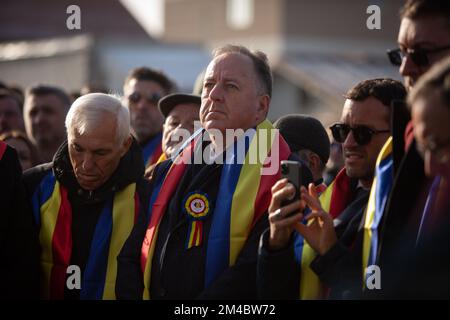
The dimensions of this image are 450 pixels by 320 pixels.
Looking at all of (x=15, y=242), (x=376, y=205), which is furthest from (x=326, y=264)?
(x=15, y=242)

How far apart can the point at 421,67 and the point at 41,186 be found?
2111 mm

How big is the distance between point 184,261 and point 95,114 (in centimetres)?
94

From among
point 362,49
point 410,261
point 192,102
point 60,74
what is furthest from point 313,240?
point 362,49

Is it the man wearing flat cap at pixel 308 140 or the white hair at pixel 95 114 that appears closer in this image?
the white hair at pixel 95 114

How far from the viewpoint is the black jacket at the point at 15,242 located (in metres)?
4.40

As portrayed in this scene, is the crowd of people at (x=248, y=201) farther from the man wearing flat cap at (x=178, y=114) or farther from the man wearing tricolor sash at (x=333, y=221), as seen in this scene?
the man wearing flat cap at (x=178, y=114)

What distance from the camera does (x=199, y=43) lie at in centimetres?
2311

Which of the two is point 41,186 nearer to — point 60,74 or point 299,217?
point 299,217

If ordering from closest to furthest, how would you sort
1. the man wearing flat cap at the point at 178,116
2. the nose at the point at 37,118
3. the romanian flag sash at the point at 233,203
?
1. the romanian flag sash at the point at 233,203
2. the man wearing flat cap at the point at 178,116
3. the nose at the point at 37,118

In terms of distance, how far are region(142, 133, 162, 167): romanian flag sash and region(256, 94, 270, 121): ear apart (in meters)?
2.10

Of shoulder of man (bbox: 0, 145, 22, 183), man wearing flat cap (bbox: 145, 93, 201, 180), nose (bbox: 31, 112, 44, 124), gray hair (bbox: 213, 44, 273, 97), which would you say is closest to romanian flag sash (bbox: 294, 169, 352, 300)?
gray hair (bbox: 213, 44, 273, 97)

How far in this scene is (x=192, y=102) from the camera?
5680 millimetres

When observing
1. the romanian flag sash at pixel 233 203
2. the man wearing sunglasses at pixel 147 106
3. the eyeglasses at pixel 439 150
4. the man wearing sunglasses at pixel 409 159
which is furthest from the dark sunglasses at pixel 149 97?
the eyeglasses at pixel 439 150

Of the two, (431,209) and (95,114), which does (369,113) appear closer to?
(431,209)
